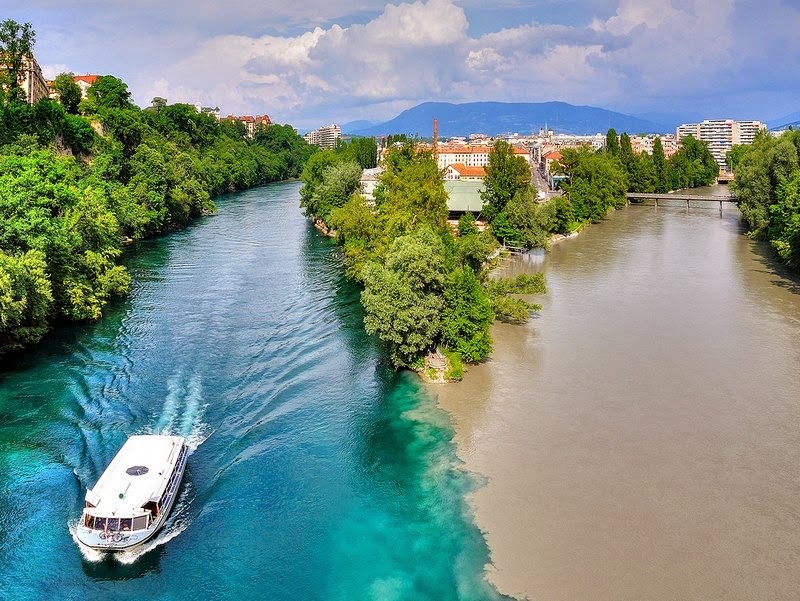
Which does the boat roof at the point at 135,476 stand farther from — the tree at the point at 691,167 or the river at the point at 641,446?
the tree at the point at 691,167

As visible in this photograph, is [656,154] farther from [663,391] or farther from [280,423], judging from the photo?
[280,423]

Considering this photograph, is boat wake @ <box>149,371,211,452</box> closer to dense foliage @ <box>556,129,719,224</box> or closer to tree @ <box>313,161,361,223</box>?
tree @ <box>313,161,361,223</box>

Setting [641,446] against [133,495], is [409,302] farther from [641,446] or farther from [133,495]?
[133,495]

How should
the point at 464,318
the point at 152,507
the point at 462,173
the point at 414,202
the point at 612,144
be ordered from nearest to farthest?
the point at 152,507, the point at 464,318, the point at 414,202, the point at 612,144, the point at 462,173

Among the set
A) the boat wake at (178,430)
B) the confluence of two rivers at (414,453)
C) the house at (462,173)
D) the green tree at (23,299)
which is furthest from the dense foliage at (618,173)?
the green tree at (23,299)

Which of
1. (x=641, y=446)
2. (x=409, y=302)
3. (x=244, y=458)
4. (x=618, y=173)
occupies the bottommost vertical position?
(x=641, y=446)

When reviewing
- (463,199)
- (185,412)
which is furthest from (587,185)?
(185,412)
